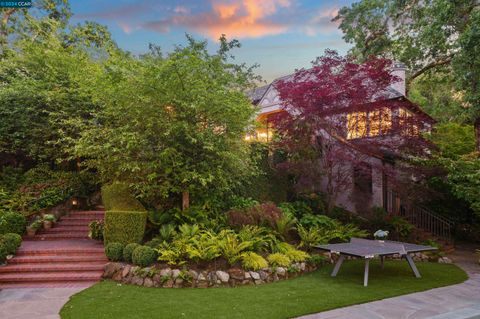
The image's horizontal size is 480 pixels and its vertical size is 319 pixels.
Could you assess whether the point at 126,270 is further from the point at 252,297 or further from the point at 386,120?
the point at 386,120

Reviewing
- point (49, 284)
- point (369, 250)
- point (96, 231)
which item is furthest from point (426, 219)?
point (49, 284)

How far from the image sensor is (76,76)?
13492mm

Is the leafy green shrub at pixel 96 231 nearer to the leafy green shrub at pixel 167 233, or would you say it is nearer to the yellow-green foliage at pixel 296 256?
the leafy green shrub at pixel 167 233

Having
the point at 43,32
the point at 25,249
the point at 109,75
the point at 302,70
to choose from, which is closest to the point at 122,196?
the point at 25,249

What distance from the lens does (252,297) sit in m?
6.89

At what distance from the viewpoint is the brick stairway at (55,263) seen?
8305mm

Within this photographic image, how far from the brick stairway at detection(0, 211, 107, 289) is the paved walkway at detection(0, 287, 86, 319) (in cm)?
45

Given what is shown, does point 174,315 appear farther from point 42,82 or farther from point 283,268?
point 42,82

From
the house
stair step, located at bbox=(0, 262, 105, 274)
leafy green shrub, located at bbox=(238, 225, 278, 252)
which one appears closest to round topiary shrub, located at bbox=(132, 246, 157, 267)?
stair step, located at bbox=(0, 262, 105, 274)

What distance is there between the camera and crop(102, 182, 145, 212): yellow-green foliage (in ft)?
33.2

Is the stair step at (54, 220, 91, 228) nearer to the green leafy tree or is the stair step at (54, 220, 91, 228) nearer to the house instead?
the green leafy tree

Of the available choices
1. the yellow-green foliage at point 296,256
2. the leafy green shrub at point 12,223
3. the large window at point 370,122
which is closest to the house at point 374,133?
the large window at point 370,122

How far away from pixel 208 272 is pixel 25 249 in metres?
5.37

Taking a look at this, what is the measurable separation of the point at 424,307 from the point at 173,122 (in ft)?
23.7
